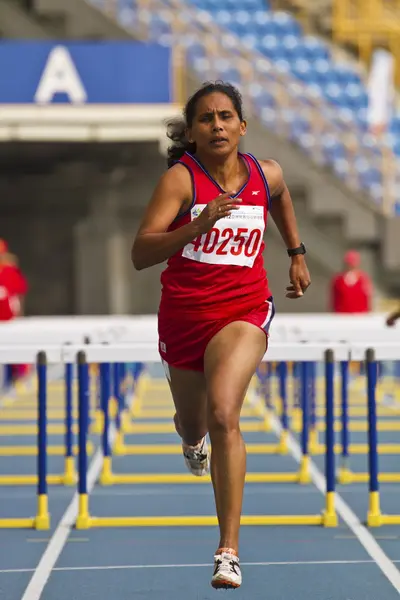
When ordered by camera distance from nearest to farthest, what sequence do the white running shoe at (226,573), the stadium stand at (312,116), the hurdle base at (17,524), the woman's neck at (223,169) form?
the white running shoe at (226,573)
the woman's neck at (223,169)
the hurdle base at (17,524)
the stadium stand at (312,116)

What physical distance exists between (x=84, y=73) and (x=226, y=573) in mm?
13442

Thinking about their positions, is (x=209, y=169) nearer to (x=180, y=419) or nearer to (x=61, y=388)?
(x=180, y=419)

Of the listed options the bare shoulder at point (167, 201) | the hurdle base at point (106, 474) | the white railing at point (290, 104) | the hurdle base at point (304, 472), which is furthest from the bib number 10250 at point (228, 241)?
the white railing at point (290, 104)

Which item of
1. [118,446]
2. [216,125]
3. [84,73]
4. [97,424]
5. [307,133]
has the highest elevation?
[84,73]

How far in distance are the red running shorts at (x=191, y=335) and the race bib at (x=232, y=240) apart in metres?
0.21

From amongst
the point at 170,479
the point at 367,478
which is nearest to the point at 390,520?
the point at 367,478

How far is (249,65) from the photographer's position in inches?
778

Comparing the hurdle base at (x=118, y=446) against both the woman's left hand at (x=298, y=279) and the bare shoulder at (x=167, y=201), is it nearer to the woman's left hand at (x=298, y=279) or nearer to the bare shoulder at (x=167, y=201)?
the woman's left hand at (x=298, y=279)

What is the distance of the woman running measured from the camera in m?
4.35

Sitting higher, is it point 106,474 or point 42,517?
point 42,517

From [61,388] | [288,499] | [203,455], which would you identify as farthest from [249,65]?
[203,455]

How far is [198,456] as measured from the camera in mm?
5395

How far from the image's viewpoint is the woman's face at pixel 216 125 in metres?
4.50

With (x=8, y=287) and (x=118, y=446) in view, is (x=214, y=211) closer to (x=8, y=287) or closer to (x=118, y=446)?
(x=118, y=446)
